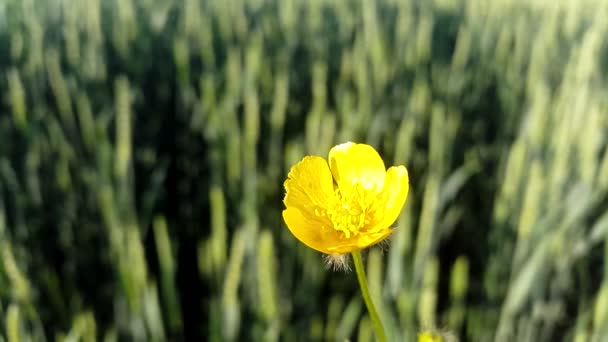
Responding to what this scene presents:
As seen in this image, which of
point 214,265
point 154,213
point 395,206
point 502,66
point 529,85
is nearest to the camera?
point 395,206

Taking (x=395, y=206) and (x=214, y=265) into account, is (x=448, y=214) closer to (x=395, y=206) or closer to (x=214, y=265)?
(x=214, y=265)

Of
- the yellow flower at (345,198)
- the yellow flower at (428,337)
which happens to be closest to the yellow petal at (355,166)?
the yellow flower at (345,198)

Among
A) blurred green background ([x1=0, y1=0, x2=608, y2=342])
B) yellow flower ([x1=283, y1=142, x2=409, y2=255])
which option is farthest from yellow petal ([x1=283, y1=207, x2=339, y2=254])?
blurred green background ([x1=0, y1=0, x2=608, y2=342])

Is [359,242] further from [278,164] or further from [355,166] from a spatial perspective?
[278,164]

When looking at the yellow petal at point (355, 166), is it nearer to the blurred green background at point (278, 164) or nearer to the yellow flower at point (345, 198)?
the yellow flower at point (345, 198)

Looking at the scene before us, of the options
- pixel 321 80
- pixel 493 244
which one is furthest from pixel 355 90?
pixel 493 244

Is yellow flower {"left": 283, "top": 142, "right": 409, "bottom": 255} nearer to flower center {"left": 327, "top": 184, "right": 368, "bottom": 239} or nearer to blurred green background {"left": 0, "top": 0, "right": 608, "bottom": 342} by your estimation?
flower center {"left": 327, "top": 184, "right": 368, "bottom": 239}
